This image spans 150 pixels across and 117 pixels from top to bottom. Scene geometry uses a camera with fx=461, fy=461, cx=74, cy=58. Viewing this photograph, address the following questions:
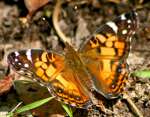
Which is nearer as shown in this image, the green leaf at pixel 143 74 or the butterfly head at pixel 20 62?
the butterfly head at pixel 20 62

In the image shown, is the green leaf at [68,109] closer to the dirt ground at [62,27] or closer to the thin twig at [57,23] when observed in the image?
the dirt ground at [62,27]

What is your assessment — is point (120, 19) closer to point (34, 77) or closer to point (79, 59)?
point (79, 59)

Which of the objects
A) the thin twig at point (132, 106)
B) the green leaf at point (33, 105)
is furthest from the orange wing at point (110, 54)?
the green leaf at point (33, 105)

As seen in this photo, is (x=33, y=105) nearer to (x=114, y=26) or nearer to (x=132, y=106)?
(x=132, y=106)

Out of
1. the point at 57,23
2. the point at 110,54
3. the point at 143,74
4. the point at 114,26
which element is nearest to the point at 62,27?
the point at 57,23

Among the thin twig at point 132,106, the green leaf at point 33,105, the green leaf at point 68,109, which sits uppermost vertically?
the green leaf at point 33,105

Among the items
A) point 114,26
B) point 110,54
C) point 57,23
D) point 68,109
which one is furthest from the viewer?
point 57,23

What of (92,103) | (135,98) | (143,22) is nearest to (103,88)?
(92,103)
